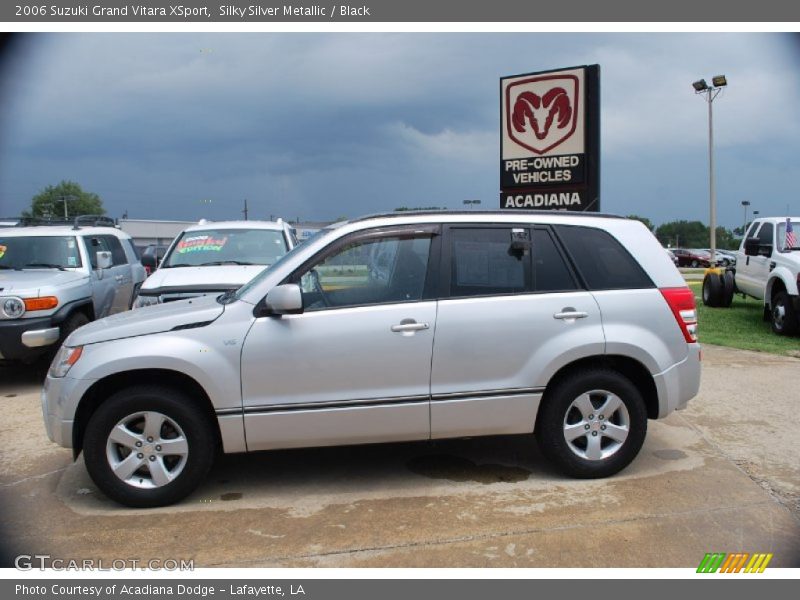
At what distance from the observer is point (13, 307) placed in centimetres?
683

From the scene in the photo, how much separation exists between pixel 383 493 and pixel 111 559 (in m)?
1.65

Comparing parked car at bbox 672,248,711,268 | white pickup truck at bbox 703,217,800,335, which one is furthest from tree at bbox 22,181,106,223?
white pickup truck at bbox 703,217,800,335

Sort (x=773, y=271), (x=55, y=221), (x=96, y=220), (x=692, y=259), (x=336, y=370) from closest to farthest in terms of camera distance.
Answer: (x=336, y=370)
(x=55, y=221)
(x=773, y=271)
(x=96, y=220)
(x=692, y=259)

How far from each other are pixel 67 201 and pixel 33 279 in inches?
3588

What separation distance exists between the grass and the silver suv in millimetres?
5802

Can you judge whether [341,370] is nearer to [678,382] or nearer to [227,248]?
[678,382]

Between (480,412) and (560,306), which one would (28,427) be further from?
(560,306)

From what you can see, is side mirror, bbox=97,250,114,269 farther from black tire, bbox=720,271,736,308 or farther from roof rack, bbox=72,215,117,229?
black tire, bbox=720,271,736,308

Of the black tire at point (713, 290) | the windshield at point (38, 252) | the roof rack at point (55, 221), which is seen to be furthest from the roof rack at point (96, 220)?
the black tire at point (713, 290)

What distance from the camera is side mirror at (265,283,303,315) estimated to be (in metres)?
3.91

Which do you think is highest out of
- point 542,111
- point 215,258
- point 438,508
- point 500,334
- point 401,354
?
point 542,111

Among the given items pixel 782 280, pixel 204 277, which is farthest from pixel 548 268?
pixel 782 280

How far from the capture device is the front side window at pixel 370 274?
13.9ft
